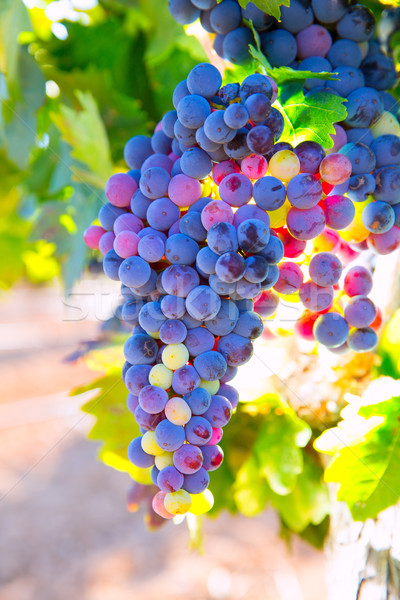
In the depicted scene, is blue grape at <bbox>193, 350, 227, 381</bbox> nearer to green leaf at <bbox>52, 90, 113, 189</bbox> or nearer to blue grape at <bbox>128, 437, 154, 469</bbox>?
blue grape at <bbox>128, 437, 154, 469</bbox>

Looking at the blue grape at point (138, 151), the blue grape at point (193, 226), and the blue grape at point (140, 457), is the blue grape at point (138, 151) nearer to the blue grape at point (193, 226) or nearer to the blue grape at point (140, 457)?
the blue grape at point (193, 226)

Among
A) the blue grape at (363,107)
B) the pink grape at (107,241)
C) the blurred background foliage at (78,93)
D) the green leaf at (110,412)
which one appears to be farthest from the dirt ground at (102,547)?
the blue grape at (363,107)

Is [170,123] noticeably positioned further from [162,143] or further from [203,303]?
[203,303]

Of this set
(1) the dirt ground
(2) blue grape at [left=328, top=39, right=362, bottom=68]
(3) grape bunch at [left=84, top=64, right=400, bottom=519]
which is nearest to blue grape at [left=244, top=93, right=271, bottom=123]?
(3) grape bunch at [left=84, top=64, right=400, bottom=519]

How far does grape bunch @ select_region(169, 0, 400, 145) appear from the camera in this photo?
0.33m

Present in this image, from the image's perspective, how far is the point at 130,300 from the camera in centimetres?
33

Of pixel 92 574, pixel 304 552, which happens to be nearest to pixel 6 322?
pixel 92 574

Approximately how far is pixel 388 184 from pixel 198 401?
0.64 feet

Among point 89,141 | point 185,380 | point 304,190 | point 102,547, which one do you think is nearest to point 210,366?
point 185,380

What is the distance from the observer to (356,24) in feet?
1.12

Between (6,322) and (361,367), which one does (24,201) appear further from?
(6,322)

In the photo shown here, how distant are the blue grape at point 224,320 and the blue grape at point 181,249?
0.12ft

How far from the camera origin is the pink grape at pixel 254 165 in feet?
0.98

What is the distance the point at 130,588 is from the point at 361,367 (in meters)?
1.21
